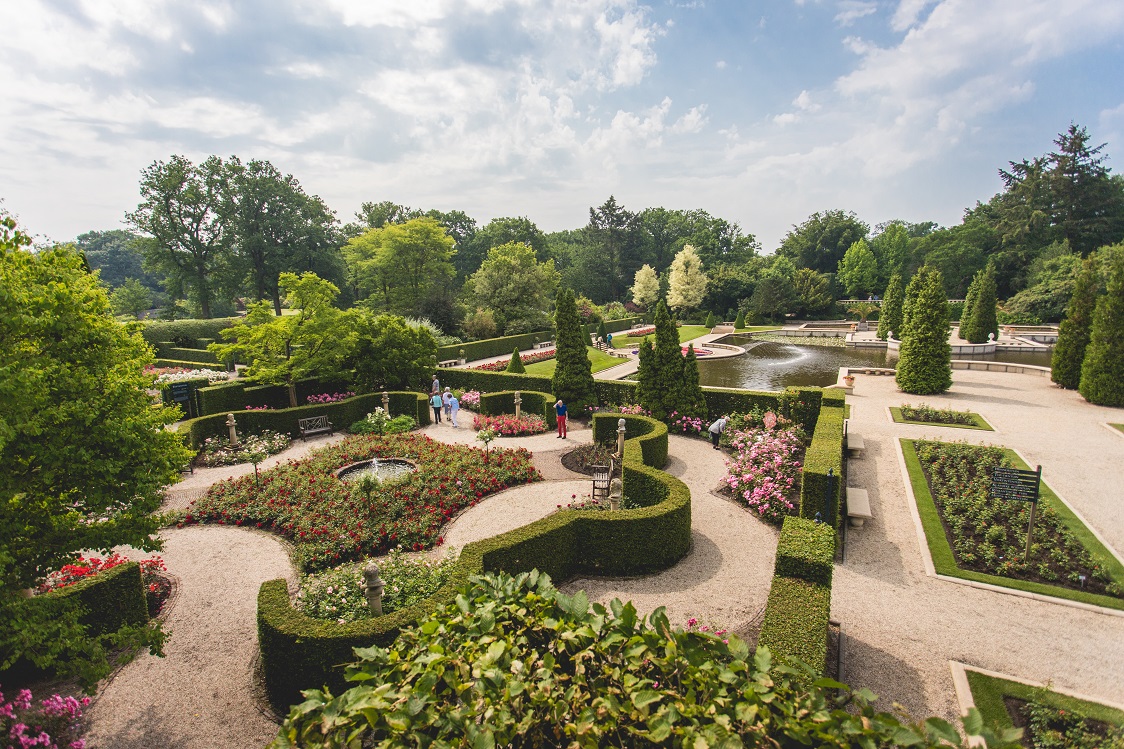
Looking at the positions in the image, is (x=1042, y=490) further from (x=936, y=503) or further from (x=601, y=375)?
(x=601, y=375)

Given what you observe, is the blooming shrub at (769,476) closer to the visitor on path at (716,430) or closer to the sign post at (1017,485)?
the visitor on path at (716,430)

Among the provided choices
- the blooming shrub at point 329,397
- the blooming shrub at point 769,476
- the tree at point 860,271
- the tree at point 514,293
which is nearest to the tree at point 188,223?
the tree at point 514,293

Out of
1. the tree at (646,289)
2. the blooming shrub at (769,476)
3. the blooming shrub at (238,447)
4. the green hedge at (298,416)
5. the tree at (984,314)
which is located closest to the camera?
the blooming shrub at (769,476)

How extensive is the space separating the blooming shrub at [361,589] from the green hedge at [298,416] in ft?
30.2

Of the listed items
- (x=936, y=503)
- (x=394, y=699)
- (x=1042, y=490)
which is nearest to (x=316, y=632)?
(x=394, y=699)

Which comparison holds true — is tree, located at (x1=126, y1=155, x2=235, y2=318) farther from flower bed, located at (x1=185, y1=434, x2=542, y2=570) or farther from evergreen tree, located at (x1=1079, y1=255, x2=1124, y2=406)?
evergreen tree, located at (x1=1079, y1=255, x2=1124, y2=406)

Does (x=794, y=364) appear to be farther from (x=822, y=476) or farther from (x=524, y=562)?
(x=524, y=562)

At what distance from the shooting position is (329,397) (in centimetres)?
2020

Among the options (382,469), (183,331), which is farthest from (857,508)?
(183,331)

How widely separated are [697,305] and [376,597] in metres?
51.6

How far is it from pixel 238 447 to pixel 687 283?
4642 centimetres

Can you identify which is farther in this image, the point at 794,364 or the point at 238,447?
the point at 794,364

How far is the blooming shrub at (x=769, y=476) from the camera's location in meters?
10.9

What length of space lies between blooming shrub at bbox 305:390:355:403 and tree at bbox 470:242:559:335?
59.5ft
